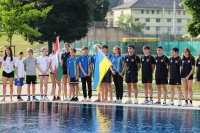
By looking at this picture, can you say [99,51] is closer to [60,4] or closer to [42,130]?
[42,130]

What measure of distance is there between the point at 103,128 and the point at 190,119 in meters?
2.89

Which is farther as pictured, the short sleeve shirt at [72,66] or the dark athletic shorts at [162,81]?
the short sleeve shirt at [72,66]

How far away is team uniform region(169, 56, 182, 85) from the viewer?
19984mm

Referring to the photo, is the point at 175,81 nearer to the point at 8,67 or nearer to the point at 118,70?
the point at 118,70

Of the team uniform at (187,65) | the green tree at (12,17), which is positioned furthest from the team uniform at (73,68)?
the green tree at (12,17)

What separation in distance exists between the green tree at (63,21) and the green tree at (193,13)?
33617 millimetres

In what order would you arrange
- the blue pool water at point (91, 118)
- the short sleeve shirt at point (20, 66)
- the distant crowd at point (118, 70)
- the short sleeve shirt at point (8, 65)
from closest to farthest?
the blue pool water at point (91, 118) → the distant crowd at point (118, 70) → the short sleeve shirt at point (8, 65) → the short sleeve shirt at point (20, 66)

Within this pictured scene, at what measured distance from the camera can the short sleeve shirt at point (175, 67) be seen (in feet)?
65.6

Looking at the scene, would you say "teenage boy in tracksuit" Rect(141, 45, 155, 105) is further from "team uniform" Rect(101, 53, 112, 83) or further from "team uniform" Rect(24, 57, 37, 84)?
"team uniform" Rect(24, 57, 37, 84)

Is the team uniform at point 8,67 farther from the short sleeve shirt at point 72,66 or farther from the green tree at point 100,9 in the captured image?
the green tree at point 100,9

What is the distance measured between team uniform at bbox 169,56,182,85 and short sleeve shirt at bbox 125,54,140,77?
1264 mm

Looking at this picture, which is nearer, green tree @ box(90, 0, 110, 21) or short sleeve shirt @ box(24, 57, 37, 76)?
short sleeve shirt @ box(24, 57, 37, 76)

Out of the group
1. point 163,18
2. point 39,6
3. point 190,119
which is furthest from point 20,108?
point 163,18

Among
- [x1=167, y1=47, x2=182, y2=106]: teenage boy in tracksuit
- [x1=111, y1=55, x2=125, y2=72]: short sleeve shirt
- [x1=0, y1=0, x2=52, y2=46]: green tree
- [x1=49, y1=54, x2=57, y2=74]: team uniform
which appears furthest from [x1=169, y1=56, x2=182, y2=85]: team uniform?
[x1=0, y1=0, x2=52, y2=46]: green tree
